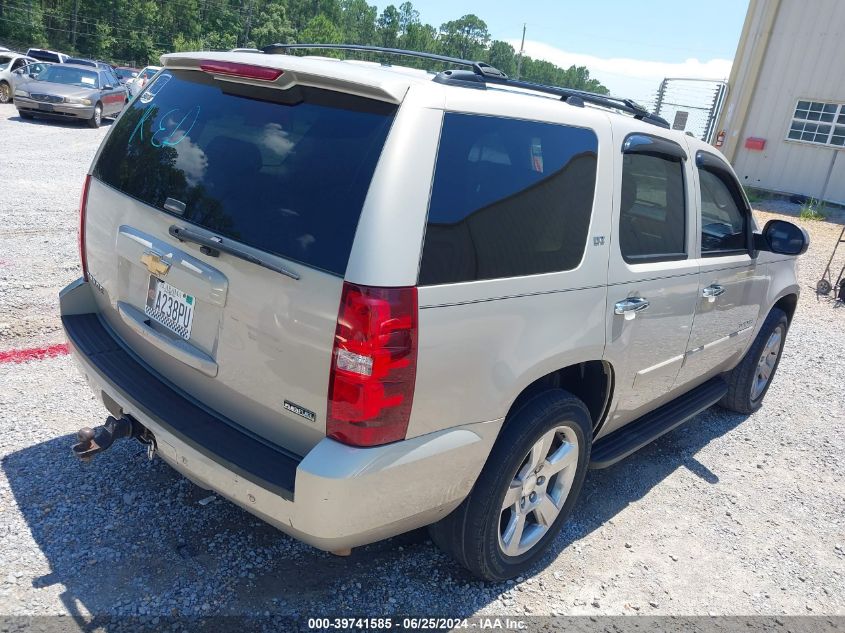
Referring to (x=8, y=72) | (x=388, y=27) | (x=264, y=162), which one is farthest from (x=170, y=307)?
(x=388, y=27)

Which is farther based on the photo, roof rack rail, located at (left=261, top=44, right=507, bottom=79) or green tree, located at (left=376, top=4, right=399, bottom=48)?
green tree, located at (left=376, top=4, right=399, bottom=48)

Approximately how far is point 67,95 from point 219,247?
56.5ft

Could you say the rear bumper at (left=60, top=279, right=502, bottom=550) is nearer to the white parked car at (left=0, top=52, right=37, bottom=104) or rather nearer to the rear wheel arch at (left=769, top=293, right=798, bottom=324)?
the rear wheel arch at (left=769, top=293, right=798, bottom=324)

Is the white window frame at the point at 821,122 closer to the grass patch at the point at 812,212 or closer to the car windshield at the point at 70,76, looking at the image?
the grass patch at the point at 812,212

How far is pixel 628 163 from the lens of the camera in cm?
312

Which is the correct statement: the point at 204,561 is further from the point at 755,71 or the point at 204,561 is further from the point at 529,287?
the point at 755,71

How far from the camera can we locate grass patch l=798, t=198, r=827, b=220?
16906mm

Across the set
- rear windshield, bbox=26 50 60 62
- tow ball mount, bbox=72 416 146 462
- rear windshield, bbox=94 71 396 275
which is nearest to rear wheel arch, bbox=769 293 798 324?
rear windshield, bbox=94 71 396 275

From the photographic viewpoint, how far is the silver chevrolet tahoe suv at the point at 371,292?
2.14 meters

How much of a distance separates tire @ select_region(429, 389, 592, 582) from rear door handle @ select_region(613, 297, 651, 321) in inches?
18.2

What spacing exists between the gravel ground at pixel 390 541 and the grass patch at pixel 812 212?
14061mm

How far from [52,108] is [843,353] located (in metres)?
17.4

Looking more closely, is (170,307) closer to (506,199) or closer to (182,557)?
(182,557)

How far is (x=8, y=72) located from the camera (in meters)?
19.4
